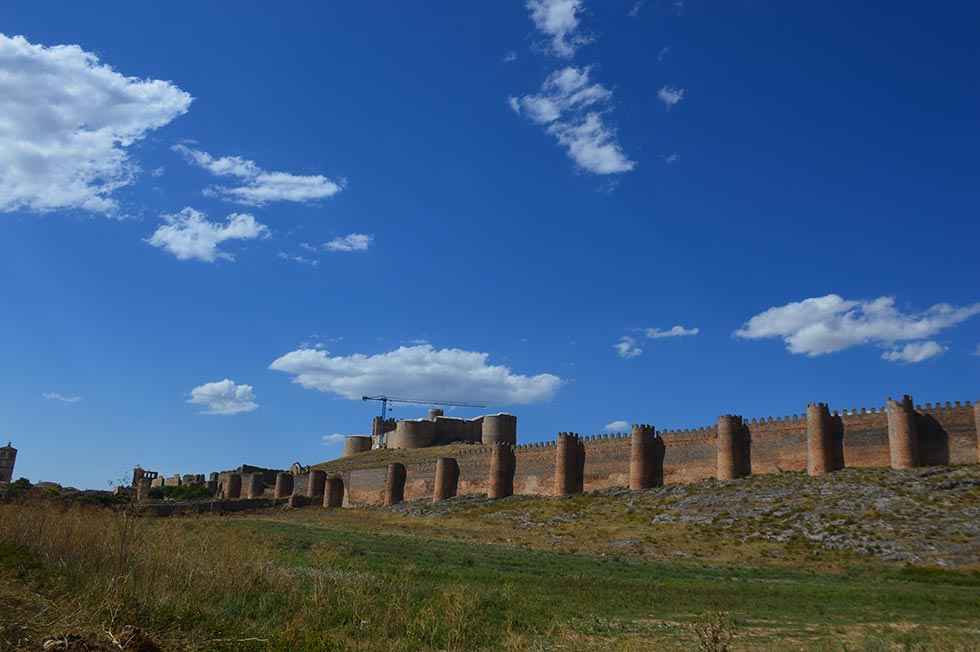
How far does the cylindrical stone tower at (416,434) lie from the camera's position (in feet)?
283

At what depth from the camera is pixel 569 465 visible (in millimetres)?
50406

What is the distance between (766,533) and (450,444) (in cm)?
5528

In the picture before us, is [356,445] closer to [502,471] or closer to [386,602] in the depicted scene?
[502,471]

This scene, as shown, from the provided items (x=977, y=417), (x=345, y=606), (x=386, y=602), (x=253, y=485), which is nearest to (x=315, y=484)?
(x=253, y=485)

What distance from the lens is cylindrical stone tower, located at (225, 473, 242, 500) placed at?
248ft

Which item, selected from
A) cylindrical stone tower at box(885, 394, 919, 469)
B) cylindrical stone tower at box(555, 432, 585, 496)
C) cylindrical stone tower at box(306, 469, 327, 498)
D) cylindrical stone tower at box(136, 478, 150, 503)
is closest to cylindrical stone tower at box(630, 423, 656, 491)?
cylindrical stone tower at box(555, 432, 585, 496)

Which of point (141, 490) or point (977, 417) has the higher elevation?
point (977, 417)

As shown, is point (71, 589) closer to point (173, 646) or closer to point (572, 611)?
point (173, 646)

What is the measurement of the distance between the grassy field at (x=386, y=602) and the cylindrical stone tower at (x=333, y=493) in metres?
47.0

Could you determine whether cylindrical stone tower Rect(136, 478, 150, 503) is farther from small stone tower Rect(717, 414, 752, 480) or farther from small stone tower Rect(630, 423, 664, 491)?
small stone tower Rect(630, 423, 664, 491)

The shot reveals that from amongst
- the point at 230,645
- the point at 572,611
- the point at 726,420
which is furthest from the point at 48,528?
the point at 726,420

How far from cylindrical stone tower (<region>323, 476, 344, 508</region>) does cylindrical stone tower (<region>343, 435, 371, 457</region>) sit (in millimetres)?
26333

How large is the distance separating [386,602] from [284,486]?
218 ft

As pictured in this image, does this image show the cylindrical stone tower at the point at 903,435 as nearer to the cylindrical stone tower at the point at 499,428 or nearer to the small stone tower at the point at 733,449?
the small stone tower at the point at 733,449
